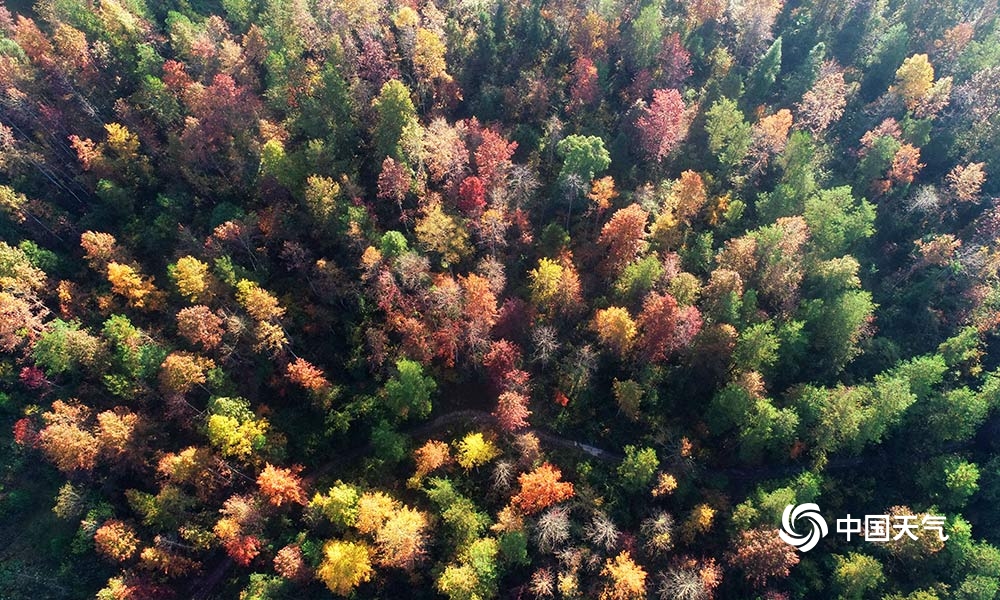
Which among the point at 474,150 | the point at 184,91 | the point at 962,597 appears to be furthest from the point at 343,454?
the point at 962,597

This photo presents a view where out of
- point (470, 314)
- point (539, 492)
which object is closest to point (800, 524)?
point (539, 492)

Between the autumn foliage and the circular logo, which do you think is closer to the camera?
the autumn foliage

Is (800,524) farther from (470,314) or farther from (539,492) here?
(470,314)

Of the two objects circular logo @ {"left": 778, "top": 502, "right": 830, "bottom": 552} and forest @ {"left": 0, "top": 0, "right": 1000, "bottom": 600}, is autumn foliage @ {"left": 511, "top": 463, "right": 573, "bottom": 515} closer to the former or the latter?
forest @ {"left": 0, "top": 0, "right": 1000, "bottom": 600}

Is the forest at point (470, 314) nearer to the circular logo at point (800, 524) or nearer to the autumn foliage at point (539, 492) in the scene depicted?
the autumn foliage at point (539, 492)

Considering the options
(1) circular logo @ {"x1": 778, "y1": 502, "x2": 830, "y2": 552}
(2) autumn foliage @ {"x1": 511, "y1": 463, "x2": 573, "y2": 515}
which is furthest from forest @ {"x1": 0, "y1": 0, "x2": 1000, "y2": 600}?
(1) circular logo @ {"x1": 778, "y1": 502, "x2": 830, "y2": 552}

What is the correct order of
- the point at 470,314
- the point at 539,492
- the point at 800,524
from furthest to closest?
the point at 470,314, the point at 800,524, the point at 539,492

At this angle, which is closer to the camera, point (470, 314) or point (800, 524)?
point (800, 524)
